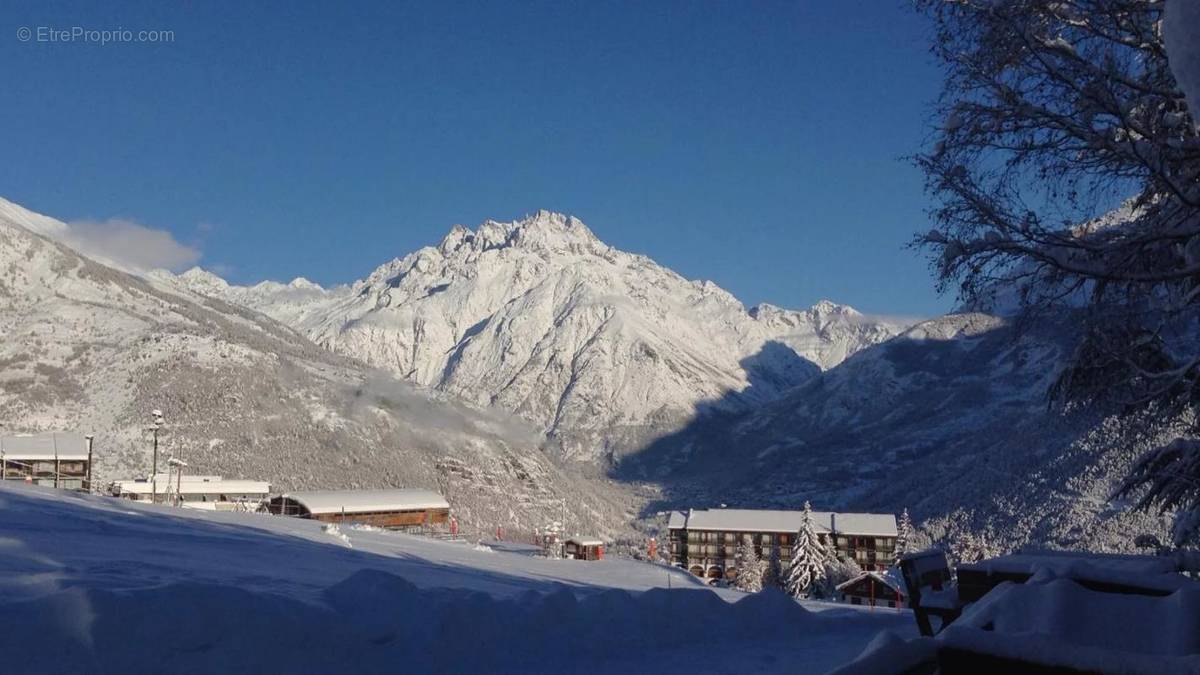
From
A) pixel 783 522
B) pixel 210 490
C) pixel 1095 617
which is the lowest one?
pixel 783 522

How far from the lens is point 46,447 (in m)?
44.0

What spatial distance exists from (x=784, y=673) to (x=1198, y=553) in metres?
3.65

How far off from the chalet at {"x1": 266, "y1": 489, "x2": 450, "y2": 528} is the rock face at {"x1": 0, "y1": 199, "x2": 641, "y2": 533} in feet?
116

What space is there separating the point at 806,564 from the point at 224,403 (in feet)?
328

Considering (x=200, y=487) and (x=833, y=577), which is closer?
(x=833, y=577)

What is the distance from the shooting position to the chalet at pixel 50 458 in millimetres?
41594

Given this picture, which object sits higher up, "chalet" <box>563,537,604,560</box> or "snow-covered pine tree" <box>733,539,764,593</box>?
"chalet" <box>563,537,604,560</box>

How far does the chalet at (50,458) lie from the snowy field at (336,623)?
38213mm

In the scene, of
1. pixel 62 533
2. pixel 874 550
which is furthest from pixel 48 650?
pixel 874 550

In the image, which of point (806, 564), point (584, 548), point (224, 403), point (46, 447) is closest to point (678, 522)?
point (584, 548)

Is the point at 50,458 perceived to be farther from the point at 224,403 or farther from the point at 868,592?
the point at 224,403

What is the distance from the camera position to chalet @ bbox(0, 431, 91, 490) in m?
41.6

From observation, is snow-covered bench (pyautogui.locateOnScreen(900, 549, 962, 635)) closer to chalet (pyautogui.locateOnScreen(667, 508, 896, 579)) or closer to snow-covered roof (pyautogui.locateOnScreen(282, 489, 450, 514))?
snow-covered roof (pyautogui.locateOnScreen(282, 489, 450, 514))

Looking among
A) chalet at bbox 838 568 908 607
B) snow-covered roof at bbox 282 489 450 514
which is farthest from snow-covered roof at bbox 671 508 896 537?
chalet at bbox 838 568 908 607
